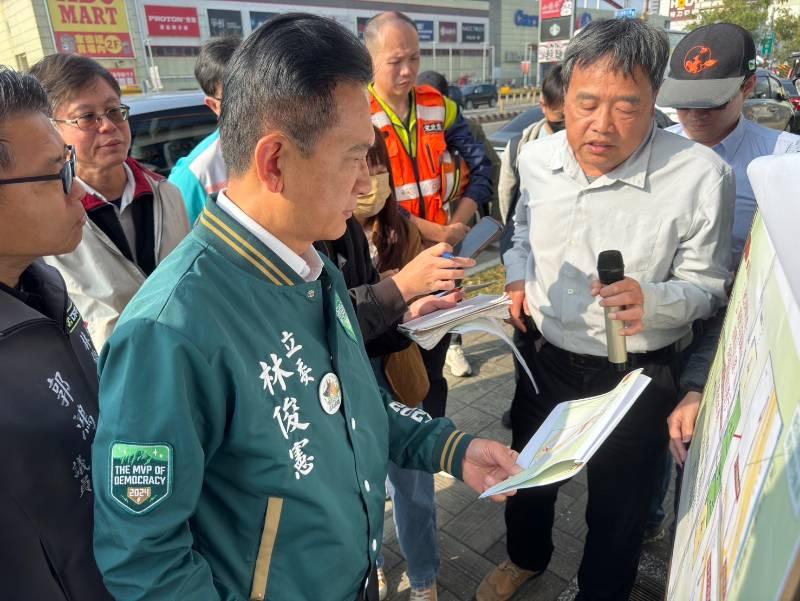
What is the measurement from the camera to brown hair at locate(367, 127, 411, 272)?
2.20 m

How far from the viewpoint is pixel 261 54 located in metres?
1.01

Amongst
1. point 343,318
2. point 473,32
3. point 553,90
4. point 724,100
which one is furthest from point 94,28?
point 343,318

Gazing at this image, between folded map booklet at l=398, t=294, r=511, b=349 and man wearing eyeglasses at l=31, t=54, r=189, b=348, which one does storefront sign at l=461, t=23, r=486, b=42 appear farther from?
folded map booklet at l=398, t=294, r=511, b=349

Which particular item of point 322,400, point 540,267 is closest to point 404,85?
point 540,267

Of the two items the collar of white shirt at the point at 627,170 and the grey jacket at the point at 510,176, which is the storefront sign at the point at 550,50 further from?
the collar of white shirt at the point at 627,170

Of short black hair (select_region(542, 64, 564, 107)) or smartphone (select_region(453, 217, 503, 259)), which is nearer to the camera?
smartphone (select_region(453, 217, 503, 259))

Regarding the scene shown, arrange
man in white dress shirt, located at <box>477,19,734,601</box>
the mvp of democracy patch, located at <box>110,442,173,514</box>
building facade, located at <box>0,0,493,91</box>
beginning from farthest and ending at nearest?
building facade, located at <box>0,0,493,91</box> → man in white dress shirt, located at <box>477,19,734,601</box> → the mvp of democracy patch, located at <box>110,442,173,514</box>

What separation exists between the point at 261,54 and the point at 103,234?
120cm

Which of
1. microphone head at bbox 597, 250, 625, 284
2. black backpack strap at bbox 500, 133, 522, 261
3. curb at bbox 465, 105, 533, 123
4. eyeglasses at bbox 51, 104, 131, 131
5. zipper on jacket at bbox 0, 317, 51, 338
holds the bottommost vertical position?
curb at bbox 465, 105, 533, 123

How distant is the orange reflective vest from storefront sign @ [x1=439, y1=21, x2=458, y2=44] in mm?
50918

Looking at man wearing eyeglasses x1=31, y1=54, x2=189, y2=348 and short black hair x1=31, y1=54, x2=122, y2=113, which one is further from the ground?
short black hair x1=31, y1=54, x2=122, y2=113

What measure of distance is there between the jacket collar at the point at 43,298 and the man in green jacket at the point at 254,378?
0.92 feet

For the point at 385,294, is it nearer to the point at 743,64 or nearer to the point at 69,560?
the point at 69,560

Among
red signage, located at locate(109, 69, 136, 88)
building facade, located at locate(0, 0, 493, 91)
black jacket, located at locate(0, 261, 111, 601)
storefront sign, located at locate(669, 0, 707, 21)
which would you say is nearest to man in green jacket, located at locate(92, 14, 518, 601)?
black jacket, located at locate(0, 261, 111, 601)
